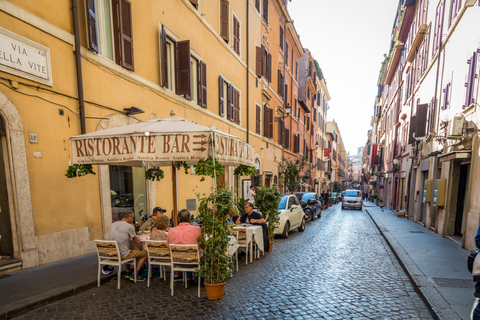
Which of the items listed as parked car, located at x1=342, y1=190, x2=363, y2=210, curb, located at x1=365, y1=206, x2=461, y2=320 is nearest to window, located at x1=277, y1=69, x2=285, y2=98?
parked car, located at x1=342, y1=190, x2=363, y2=210

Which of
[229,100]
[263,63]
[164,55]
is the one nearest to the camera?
[164,55]

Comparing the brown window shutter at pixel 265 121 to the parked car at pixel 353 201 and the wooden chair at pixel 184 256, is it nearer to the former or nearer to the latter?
the parked car at pixel 353 201

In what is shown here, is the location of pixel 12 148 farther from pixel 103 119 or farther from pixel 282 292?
pixel 282 292

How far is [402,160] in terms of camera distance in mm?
19297

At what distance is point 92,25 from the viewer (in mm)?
6211

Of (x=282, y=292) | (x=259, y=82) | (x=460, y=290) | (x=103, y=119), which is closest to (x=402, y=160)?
(x=259, y=82)

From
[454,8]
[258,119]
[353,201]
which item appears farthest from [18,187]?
[353,201]

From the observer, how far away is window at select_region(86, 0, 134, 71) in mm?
6602

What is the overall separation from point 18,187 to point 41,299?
7.27 ft

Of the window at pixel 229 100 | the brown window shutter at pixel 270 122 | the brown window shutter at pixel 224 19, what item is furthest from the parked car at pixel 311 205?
the brown window shutter at pixel 224 19

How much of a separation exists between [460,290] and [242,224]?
445cm

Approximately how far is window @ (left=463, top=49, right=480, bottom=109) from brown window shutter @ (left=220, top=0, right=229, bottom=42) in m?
9.86

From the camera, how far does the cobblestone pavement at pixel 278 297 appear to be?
12.4 ft

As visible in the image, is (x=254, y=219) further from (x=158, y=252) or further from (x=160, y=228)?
(x=158, y=252)
